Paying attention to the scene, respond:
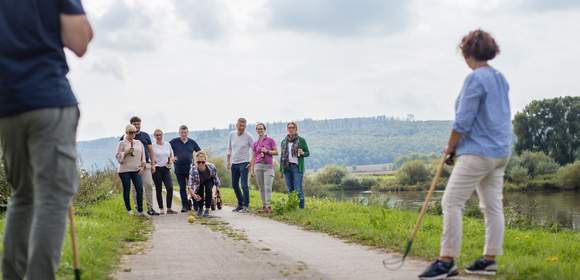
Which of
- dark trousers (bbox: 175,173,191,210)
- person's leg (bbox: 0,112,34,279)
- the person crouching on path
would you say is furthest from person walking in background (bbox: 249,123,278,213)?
person's leg (bbox: 0,112,34,279)

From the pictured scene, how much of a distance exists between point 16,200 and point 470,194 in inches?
144

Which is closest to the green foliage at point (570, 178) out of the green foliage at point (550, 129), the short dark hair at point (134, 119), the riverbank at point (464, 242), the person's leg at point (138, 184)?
the green foliage at point (550, 129)

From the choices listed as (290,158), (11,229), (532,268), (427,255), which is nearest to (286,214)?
(290,158)

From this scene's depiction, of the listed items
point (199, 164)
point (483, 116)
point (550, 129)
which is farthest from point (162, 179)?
point (550, 129)

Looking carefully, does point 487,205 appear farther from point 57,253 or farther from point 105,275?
point 57,253

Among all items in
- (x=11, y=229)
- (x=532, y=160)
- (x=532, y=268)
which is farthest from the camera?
(x=532, y=160)

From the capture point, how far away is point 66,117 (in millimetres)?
4180

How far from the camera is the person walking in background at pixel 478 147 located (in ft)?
20.7

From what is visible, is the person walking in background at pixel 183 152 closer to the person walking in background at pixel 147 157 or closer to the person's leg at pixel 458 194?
the person walking in background at pixel 147 157

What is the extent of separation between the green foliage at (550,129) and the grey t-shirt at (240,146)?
58.5 meters

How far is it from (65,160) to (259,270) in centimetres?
323

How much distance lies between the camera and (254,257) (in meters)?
8.23

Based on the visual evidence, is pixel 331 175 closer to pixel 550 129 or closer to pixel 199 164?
pixel 550 129

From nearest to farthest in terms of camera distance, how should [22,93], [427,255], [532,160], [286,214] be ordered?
[22,93], [427,255], [286,214], [532,160]
